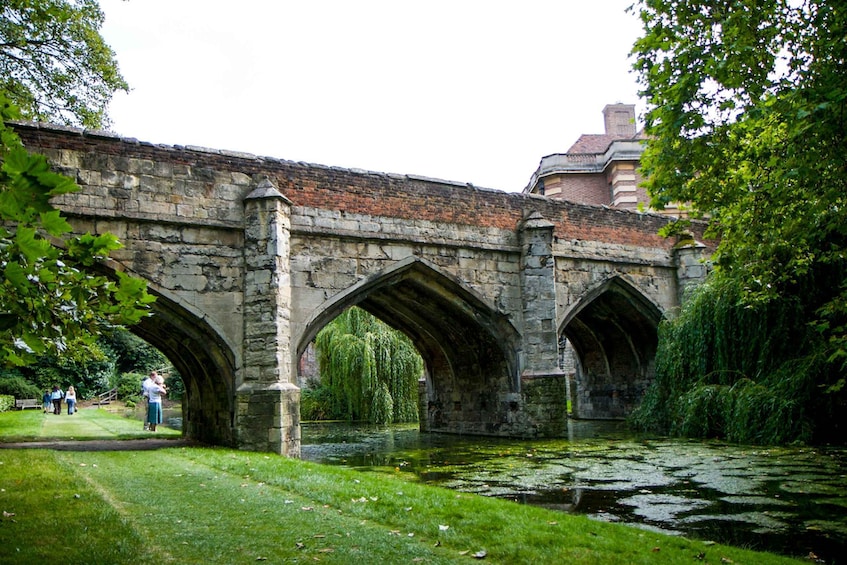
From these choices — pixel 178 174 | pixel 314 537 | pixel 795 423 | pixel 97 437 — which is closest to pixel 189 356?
pixel 97 437

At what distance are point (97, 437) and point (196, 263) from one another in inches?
184

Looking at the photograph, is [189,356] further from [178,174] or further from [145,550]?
[145,550]

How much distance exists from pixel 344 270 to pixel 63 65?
774cm

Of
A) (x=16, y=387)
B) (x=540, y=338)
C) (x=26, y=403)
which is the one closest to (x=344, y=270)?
(x=540, y=338)

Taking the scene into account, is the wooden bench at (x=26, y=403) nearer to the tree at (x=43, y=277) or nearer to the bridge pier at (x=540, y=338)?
the bridge pier at (x=540, y=338)

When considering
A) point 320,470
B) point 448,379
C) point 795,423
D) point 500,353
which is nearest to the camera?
point 320,470

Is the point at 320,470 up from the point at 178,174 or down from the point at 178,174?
down

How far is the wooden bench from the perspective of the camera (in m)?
28.2

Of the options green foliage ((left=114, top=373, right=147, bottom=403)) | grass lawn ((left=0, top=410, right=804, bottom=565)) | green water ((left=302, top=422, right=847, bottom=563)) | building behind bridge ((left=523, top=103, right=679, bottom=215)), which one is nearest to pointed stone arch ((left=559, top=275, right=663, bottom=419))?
green water ((left=302, top=422, right=847, bottom=563))

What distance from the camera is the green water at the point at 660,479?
5293 mm

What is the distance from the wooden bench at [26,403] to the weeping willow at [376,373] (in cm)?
1601

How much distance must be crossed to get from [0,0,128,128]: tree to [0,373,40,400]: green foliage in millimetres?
19224

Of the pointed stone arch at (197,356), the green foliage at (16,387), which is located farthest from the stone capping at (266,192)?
the green foliage at (16,387)

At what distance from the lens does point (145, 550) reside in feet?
13.1
